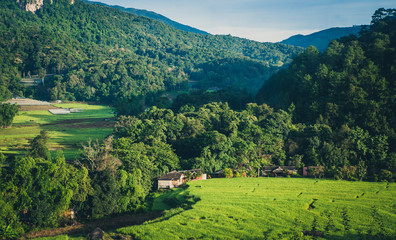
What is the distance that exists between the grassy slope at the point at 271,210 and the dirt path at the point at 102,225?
2531mm

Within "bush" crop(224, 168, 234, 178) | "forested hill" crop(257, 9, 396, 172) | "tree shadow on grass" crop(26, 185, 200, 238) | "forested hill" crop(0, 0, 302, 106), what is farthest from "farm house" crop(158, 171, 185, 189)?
"forested hill" crop(0, 0, 302, 106)

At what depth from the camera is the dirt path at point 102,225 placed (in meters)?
29.3

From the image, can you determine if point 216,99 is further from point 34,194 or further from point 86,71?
point 86,71

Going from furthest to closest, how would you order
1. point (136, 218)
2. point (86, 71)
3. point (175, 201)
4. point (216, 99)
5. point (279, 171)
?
1. point (86, 71)
2. point (216, 99)
3. point (279, 171)
4. point (175, 201)
5. point (136, 218)

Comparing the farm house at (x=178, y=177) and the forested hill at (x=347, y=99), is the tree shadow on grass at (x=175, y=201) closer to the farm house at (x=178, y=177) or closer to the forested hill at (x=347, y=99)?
the farm house at (x=178, y=177)

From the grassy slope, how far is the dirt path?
2531 mm

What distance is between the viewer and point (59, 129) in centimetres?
7350

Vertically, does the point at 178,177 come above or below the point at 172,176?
below

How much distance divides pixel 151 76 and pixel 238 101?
6097 cm

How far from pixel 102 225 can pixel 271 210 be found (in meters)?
16.8

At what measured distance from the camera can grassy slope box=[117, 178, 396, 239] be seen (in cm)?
2642

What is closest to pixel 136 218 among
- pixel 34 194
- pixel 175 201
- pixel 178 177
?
pixel 175 201

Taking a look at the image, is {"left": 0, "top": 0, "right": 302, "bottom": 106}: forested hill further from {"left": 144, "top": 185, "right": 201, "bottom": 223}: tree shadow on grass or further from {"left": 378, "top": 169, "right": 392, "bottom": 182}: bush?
{"left": 144, "top": 185, "right": 201, "bottom": 223}: tree shadow on grass

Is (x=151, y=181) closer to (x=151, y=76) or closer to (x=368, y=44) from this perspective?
(x=368, y=44)
